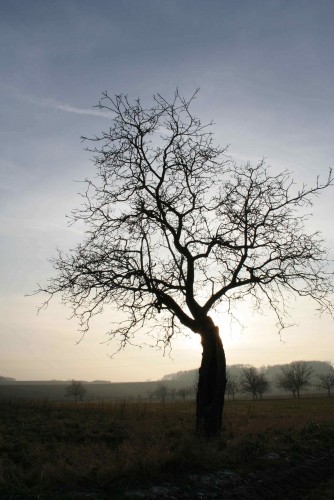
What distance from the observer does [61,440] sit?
14617mm

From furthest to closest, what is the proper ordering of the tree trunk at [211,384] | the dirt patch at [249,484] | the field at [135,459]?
the tree trunk at [211,384]
the dirt patch at [249,484]
the field at [135,459]

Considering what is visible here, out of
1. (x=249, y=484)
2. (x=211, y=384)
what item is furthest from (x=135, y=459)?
(x=211, y=384)

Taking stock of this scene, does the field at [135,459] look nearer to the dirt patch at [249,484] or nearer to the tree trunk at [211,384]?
the dirt patch at [249,484]

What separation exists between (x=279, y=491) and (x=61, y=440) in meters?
9.11

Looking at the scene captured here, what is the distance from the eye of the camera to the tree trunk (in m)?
12.9

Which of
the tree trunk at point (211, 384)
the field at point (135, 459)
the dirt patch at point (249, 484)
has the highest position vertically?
the tree trunk at point (211, 384)

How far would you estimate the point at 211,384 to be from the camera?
1360cm

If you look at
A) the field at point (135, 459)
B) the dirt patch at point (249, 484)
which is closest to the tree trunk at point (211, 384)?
the field at point (135, 459)

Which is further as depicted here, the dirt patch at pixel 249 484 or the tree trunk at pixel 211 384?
the tree trunk at pixel 211 384

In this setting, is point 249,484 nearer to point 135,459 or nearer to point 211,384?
point 135,459

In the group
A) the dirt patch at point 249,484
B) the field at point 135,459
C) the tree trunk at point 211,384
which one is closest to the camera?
the field at point 135,459

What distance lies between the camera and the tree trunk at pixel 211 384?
12.9 m

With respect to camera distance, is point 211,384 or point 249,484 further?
point 211,384

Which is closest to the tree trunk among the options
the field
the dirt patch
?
the field
